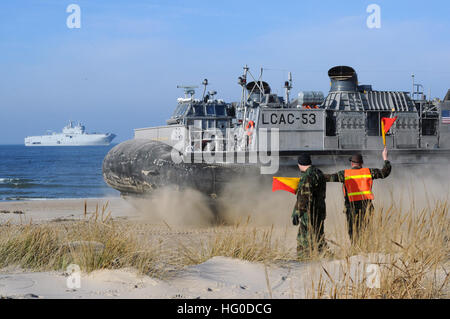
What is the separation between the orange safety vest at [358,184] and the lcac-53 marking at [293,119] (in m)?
3.95

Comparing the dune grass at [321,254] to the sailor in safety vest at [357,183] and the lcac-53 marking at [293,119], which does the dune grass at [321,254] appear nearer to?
the sailor in safety vest at [357,183]

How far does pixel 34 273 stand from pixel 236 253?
178 centimetres

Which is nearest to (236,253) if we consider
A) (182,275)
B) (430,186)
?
(182,275)

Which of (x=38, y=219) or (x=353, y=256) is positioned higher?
(x=353, y=256)

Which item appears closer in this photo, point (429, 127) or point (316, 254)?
point (316, 254)

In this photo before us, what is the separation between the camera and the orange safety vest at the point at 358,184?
5.84m

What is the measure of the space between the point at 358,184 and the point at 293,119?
4129mm

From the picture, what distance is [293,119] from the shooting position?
9875 millimetres

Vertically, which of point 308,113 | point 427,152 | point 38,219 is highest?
point 308,113

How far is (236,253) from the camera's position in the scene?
16.6ft

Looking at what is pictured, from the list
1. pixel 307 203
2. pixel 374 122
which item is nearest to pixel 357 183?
pixel 307 203

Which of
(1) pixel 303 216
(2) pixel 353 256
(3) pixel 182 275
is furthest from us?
(1) pixel 303 216

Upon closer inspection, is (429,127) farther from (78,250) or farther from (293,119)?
(78,250)
